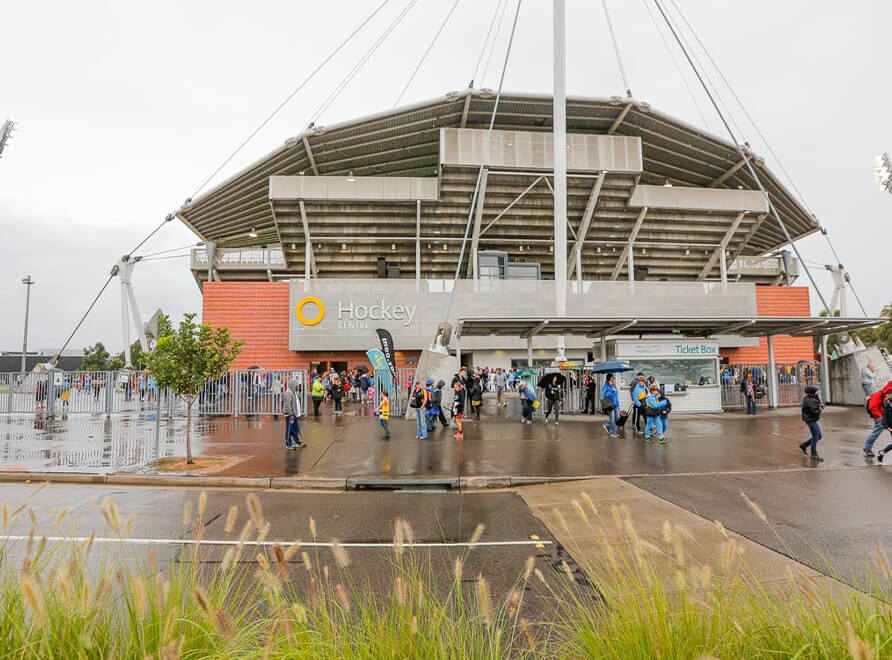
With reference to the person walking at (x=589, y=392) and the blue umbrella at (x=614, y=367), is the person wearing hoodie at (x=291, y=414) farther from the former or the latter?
the person walking at (x=589, y=392)

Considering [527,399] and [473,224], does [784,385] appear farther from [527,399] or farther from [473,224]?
[473,224]

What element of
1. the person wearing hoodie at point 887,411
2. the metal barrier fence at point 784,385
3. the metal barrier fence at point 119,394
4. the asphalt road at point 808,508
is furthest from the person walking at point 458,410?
the metal barrier fence at point 784,385

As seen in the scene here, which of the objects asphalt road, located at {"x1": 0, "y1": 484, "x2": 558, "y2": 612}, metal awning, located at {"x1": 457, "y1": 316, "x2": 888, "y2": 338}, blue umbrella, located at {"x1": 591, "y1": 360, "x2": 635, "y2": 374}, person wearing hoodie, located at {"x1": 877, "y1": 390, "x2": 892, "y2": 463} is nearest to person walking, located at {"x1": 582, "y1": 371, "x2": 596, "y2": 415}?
metal awning, located at {"x1": 457, "y1": 316, "x2": 888, "y2": 338}

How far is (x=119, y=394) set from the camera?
20250 mm

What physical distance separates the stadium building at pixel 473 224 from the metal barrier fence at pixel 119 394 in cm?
1159

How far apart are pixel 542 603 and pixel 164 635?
3.21 meters

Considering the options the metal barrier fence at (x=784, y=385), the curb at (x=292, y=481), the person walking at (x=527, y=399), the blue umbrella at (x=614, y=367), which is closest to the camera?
the curb at (x=292, y=481)

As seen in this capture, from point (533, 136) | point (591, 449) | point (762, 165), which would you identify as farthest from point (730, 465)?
point (762, 165)

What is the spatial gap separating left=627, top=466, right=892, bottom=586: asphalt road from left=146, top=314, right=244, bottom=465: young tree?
917 cm

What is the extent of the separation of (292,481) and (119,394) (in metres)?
15.8

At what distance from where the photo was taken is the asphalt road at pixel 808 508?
5.11m

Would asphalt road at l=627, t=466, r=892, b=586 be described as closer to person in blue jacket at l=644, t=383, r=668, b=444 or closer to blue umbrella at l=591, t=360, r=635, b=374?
person in blue jacket at l=644, t=383, r=668, b=444

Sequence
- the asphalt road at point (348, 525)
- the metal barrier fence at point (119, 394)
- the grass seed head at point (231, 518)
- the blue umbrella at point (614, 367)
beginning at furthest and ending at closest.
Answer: the metal barrier fence at point (119, 394), the blue umbrella at point (614, 367), the asphalt road at point (348, 525), the grass seed head at point (231, 518)

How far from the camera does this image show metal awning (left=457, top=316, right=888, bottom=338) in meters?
19.3
